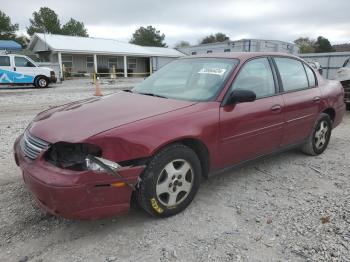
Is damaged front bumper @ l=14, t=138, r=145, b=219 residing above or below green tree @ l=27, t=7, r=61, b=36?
below

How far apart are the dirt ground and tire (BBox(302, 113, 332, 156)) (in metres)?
0.80

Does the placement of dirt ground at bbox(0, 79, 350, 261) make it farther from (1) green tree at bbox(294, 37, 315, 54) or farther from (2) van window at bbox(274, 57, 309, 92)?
(1) green tree at bbox(294, 37, 315, 54)

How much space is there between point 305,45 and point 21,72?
66888 mm

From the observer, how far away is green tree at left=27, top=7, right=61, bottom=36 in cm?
6138

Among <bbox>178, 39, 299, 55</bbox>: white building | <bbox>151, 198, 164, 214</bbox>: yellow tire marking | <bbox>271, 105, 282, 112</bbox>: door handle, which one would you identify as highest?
<bbox>178, 39, 299, 55</bbox>: white building

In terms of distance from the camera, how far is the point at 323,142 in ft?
17.6

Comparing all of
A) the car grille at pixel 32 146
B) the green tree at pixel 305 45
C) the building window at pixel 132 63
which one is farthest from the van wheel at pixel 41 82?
the green tree at pixel 305 45

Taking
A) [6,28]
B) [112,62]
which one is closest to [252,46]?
[112,62]

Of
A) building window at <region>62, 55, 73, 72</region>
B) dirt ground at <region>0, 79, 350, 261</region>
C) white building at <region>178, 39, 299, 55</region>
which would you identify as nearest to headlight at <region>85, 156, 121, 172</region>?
dirt ground at <region>0, 79, 350, 261</region>

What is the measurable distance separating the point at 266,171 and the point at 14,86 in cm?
1814

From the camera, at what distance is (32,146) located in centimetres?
304

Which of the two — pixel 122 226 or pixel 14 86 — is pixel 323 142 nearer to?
pixel 122 226

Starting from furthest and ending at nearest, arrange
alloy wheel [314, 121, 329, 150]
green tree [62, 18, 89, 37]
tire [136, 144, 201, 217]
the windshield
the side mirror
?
green tree [62, 18, 89, 37] < alloy wheel [314, 121, 329, 150] < the windshield < the side mirror < tire [136, 144, 201, 217]

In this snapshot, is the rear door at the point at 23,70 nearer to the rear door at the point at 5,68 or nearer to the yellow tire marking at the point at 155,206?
the rear door at the point at 5,68
